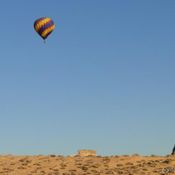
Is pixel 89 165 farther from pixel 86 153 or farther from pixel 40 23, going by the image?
pixel 40 23

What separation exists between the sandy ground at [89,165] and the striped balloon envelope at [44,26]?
2770cm

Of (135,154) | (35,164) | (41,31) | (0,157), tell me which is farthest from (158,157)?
(41,31)

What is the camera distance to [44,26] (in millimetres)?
77688

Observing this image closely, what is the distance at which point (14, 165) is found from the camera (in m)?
50.9

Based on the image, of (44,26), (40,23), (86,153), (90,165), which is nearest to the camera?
(90,165)

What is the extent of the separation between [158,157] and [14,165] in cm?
1257

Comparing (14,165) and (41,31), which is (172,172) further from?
(41,31)

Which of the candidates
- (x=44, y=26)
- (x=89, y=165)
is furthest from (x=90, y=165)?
(x=44, y=26)

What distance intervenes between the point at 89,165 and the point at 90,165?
0.29ft

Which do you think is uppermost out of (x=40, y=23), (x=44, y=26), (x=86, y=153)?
(x=40, y=23)

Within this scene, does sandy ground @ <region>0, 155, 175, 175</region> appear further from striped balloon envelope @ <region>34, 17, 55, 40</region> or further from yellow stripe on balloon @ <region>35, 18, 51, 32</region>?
yellow stripe on balloon @ <region>35, 18, 51, 32</region>

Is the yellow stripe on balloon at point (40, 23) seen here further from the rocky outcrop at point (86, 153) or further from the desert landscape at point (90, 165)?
the desert landscape at point (90, 165)

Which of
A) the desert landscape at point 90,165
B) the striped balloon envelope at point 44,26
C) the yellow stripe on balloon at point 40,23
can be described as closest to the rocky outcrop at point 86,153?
the desert landscape at point 90,165

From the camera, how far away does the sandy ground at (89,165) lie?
4556 centimetres
